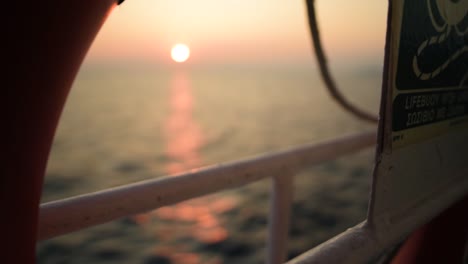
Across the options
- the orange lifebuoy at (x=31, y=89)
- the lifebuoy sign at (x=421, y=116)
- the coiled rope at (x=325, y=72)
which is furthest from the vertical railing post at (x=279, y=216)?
the orange lifebuoy at (x=31, y=89)

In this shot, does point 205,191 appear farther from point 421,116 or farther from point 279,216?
point 421,116

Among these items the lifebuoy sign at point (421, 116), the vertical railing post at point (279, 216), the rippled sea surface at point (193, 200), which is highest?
the lifebuoy sign at point (421, 116)

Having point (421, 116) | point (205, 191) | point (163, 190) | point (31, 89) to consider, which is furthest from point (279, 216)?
point (31, 89)

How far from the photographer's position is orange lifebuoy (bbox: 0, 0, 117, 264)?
421 millimetres

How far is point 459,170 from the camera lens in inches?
37.3

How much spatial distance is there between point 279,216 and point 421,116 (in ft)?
1.78

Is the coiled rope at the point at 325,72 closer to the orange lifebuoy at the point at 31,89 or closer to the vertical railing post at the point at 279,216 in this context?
the vertical railing post at the point at 279,216

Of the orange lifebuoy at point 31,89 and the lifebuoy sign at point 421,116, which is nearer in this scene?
the orange lifebuoy at point 31,89

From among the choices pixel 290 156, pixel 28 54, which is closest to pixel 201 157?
pixel 290 156

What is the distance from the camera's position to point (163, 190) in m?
0.88

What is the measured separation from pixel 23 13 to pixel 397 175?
0.64 metres

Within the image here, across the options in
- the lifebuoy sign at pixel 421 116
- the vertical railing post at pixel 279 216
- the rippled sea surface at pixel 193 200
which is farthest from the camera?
the rippled sea surface at pixel 193 200

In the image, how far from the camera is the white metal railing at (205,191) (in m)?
0.75

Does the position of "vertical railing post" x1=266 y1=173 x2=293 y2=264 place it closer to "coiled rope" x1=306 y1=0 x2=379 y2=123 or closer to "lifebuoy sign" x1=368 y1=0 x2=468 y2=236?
"coiled rope" x1=306 y1=0 x2=379 y2=123
